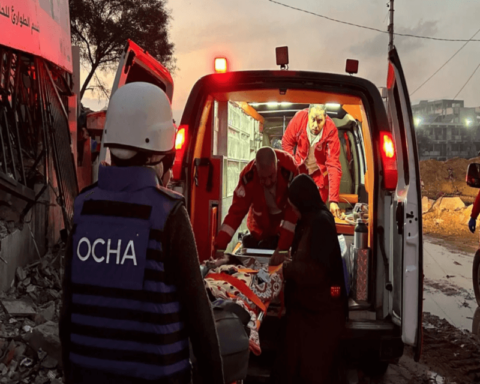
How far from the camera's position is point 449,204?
61.0 feet

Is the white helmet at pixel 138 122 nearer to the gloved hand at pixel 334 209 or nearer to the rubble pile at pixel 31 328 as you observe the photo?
the rubble pile at pixel 31 328

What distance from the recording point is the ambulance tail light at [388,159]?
11.2 ft

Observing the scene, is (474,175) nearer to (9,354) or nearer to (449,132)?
(9,354)

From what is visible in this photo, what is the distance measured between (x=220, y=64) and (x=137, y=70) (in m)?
0.69

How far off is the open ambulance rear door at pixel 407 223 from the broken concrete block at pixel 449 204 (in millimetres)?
15935

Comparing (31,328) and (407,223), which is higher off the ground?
(407,223)

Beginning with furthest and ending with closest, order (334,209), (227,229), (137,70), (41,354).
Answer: (334,209) → (227,229) → (41,354) → (137,70)

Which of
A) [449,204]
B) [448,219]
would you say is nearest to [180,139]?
[448,219]

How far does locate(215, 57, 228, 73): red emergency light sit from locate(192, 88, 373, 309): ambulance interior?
1.00ft

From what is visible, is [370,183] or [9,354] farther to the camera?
[9,354]

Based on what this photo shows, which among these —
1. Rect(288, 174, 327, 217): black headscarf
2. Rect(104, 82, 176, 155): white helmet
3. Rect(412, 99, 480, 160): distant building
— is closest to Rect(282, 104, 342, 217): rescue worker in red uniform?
Rect(288, 174, 327, 217): black headscarf

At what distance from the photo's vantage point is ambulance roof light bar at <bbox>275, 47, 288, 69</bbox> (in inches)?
160

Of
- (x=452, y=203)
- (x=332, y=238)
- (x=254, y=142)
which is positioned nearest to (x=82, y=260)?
(x=332, y=238)

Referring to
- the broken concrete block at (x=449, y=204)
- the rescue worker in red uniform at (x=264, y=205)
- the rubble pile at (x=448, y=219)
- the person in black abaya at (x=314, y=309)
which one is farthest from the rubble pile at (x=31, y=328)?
the broken concrete block at (x=449, y=204)
